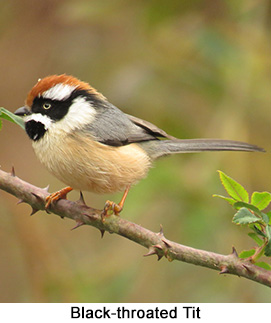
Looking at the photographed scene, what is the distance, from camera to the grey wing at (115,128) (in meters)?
3.84

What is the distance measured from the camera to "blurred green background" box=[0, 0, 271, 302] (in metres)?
4.52

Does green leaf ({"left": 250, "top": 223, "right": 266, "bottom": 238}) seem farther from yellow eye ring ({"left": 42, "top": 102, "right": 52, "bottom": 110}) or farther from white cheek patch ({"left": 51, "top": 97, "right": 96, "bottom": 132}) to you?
yellow eye ring ({"left": 42, "top": 102, "right": 52, "bottom": 110})

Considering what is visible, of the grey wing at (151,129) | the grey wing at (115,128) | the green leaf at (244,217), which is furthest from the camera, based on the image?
the grey wing at (151,129)

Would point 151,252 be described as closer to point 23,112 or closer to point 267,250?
point 267,250

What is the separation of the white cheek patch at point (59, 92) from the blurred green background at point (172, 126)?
1.05m

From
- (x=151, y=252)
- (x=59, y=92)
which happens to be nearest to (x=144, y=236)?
(x=151, y=252)

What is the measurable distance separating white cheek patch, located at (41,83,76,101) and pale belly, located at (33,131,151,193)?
0.26 m

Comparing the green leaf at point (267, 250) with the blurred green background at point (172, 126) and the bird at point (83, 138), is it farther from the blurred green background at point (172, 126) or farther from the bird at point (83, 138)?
the blurred green background at point (172, 126)

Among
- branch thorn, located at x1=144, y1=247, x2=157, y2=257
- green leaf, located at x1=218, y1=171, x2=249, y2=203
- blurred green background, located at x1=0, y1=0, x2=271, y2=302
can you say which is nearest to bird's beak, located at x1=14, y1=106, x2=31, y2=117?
blurred green background, located at x1=0, y1=0, x2=271, y2=302

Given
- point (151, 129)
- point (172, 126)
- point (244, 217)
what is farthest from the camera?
point (172, 126)

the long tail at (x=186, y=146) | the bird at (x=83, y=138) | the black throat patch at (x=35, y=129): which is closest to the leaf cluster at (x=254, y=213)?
the bird at (x=83, y=138)

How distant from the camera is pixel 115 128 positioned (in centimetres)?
391

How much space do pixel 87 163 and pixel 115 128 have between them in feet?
1.30
